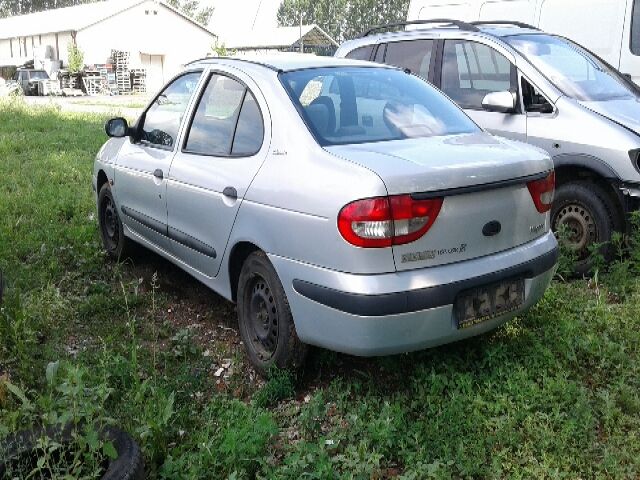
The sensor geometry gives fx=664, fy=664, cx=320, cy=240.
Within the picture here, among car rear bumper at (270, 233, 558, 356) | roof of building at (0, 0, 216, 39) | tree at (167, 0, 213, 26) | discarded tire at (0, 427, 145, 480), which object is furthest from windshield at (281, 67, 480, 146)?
tree at (167, 0, 213, 26)

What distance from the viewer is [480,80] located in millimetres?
5754

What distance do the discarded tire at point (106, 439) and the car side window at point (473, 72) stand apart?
411cm

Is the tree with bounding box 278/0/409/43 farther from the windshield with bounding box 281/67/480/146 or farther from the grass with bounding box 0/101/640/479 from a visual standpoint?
the grass with bounding box 0/101/640/479

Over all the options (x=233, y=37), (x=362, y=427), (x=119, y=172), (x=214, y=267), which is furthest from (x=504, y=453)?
(x=233, y=37)

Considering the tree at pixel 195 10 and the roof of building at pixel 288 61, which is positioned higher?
the tree at pixel 195 10

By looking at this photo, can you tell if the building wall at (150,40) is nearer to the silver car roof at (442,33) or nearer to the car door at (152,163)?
the silver car roof at (442,33)

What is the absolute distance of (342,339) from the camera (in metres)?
3.10

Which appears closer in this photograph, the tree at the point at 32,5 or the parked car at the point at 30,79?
the parked car at the point at 30,79

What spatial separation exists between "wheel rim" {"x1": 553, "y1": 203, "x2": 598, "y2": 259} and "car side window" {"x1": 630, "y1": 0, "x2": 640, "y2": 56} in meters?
3.75

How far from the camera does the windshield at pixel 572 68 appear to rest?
17.3 ft

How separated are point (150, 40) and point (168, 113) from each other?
45432 mm

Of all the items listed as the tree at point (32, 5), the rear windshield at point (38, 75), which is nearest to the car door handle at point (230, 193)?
the rear windshield at point (38, 75)

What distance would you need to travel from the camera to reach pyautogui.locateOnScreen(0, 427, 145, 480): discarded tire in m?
2.64

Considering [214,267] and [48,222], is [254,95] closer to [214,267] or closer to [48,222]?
[214,267]
